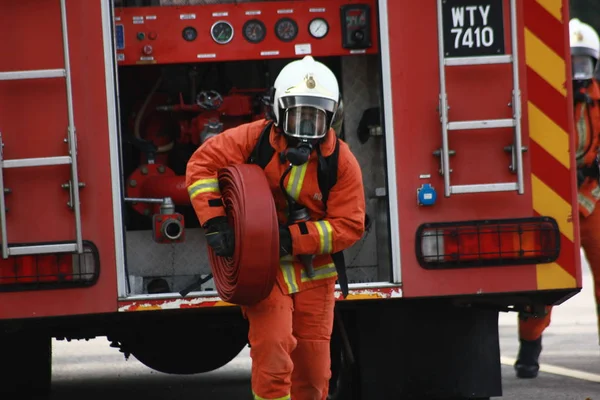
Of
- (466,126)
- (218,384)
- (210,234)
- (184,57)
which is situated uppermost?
(184,57)

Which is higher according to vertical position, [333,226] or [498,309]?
[333,226]

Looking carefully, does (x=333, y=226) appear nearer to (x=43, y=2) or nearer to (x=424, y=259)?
(x=424, y=259)

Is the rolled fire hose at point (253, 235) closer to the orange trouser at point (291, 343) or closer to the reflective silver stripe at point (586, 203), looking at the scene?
the orange trouser at point (291, 343)

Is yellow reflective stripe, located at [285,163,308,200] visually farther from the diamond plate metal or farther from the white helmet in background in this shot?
the diamond plate metal

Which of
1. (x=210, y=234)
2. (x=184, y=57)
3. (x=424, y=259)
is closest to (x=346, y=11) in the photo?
(x=184, y=57)

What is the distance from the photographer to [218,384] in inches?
327

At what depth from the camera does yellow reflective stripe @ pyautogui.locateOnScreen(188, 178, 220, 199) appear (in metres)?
5.20

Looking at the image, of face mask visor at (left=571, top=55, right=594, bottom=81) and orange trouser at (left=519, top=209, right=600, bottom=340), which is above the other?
face mask visor at (left=571, top=55, right=594, bottom=81)

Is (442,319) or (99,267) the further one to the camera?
(442,319)

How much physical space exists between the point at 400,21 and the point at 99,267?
62.6 inches

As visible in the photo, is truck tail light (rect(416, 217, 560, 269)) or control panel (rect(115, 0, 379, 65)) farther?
control panel (rect(115, 0, 379, 65))

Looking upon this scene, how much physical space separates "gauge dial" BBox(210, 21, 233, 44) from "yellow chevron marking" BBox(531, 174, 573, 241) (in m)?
1.69

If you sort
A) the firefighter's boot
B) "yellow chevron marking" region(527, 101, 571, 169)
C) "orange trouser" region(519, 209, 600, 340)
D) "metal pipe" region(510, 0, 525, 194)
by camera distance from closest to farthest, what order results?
1. "metal pipe" region(510, 0, 525, 194)
2. "yellow chevron marking" region(527, 101, 571, 169)
3. "orange trouser" region(519, 209, 600, 340)
4. the firefighter's boot

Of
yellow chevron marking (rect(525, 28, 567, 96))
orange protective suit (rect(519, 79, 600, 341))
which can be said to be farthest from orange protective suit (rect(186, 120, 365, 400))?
orange protective suit (rect(519, 79, 600, 341))
